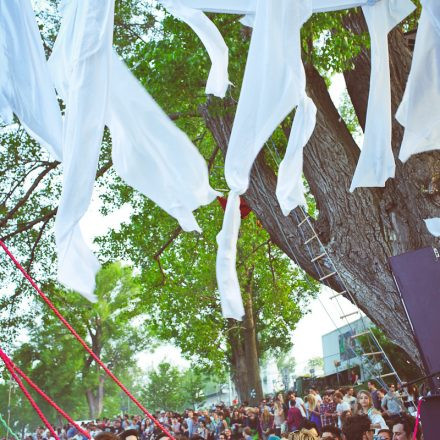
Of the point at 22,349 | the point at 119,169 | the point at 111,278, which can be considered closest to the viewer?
the point at 119,169

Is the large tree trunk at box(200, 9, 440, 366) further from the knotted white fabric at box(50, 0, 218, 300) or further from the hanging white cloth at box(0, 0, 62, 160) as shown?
the hanging white cloth at box(0, 0, 62, 160)

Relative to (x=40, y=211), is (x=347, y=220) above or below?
below

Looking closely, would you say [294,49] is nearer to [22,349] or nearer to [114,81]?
[114,81]

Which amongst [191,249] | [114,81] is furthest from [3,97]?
[191,249]

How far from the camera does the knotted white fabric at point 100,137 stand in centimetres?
379

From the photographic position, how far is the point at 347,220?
29.1 feet

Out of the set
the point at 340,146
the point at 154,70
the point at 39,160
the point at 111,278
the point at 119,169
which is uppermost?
the point at 111,278

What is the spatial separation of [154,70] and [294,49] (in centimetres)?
473

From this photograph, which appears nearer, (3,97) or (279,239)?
(3,97)

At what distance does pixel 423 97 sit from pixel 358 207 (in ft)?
15.6

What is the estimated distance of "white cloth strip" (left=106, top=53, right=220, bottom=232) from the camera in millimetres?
4277

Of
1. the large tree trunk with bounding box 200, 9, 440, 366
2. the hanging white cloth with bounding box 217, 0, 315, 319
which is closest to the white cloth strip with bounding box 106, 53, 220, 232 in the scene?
the hanging white cloth with bounding box 217, 0, 315, 319

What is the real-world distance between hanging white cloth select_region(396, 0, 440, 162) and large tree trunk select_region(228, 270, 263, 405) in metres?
20.4

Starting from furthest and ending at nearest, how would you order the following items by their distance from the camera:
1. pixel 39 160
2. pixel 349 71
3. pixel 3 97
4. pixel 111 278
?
pixel 111 278
pixel 39 160
pixel 349 71
pixel 3 97
